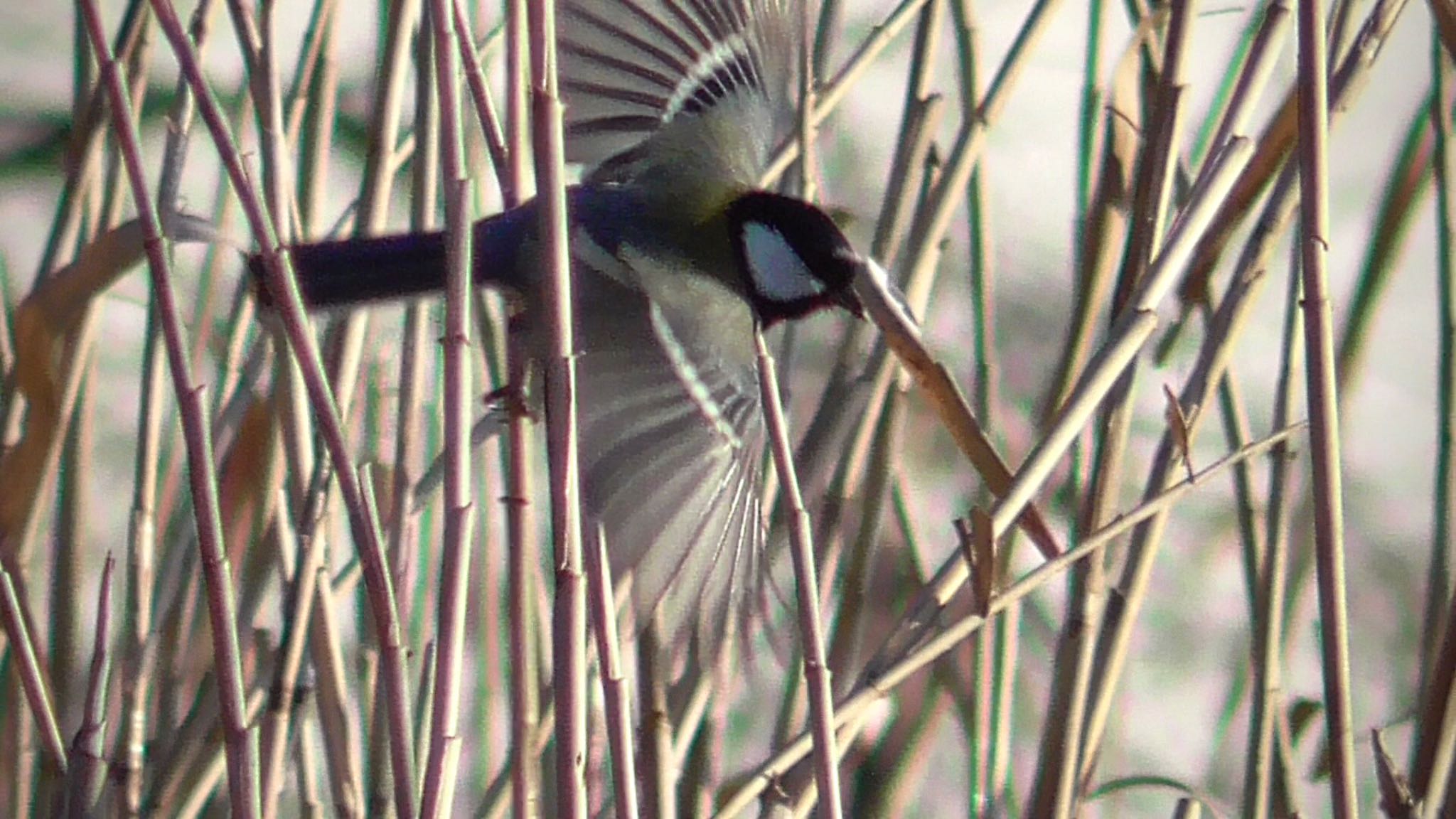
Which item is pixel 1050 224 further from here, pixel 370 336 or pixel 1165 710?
pixel 370 336

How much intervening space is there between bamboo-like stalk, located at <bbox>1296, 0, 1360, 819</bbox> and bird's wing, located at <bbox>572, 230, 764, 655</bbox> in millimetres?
228

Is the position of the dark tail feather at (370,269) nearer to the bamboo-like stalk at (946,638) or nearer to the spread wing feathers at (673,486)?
the spread wing feathers at (673,486)

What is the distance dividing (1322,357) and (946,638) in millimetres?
193

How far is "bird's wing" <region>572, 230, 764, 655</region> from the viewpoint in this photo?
57 centimetres

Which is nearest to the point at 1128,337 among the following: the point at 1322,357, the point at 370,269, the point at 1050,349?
the point at 1322,357

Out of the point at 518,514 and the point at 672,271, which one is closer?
the point at 518,514

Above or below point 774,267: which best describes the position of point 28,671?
below

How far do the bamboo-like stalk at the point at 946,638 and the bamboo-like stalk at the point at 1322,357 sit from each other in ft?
0.30

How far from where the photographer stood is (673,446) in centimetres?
63

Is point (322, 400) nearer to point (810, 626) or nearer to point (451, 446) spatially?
point (451, 446)

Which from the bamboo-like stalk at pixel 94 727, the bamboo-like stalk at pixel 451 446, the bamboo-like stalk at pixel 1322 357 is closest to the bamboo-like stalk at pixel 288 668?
the bamboo-like stalk at pixel 94 727

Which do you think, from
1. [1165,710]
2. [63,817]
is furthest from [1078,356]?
[1165,710]

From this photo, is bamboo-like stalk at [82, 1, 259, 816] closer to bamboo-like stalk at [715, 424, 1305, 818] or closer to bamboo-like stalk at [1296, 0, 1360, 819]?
bamboo-like stalk at [715, 424, 1305, 818]

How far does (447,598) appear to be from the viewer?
435mm
